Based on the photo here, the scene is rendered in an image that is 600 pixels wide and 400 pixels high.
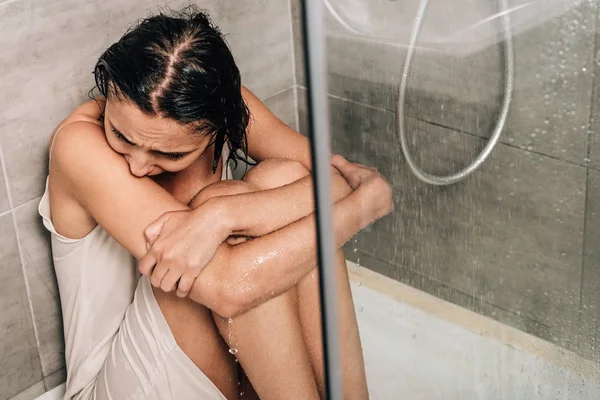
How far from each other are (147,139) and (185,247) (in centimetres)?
14

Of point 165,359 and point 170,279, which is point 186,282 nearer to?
point 170,279

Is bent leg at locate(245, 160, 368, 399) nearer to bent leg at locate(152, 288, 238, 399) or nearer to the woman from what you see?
the woman

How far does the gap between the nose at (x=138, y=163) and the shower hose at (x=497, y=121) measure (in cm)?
46

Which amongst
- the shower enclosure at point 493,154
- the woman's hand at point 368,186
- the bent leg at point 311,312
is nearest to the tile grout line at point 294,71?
the bent leg at point 311,312

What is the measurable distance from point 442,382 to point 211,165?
0.58 metres

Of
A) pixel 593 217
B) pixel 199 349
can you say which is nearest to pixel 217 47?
pixel 199 349

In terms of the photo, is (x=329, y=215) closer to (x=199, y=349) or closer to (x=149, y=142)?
(x=149, y=142)

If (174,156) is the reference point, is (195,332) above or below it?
below

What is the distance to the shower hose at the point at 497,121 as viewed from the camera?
79cm

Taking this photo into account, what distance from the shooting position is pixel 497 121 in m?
0.86

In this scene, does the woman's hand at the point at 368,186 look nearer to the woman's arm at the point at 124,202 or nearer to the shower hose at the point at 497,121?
the shower hose at the point at 497,121

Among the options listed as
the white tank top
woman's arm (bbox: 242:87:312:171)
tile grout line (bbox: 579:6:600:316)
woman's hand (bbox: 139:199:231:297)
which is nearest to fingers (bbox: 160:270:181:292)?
woman's hand (bbox: 139:199:231:297)

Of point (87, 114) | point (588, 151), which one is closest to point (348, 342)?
point (588, 151)

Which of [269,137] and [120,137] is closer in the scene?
[120,137]
